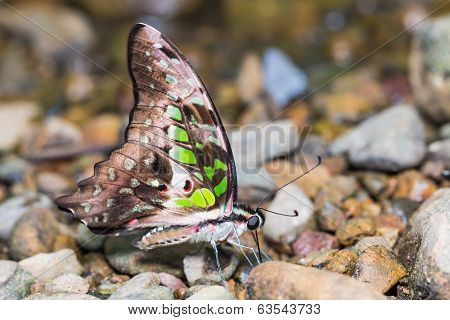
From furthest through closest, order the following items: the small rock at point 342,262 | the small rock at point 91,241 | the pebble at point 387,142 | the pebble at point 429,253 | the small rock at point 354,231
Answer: the pebble at point 387,142 < the small rock at point 91,241 < the small rock at point 354,231 < the small rock at point 342,262 < the pebble at point 429,253

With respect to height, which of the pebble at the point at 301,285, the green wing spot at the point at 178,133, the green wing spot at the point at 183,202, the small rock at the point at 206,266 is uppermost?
the green wing spot at the point at 178,133

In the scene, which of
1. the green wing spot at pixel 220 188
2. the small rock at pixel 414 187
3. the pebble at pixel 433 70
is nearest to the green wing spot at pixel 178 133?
the green wing spot at pixel 220 188

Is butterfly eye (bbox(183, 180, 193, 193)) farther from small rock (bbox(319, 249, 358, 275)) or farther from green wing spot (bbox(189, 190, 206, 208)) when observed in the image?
small rock (bbox(319, 249, 358, 275))

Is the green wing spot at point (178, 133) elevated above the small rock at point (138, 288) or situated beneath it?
elevated above

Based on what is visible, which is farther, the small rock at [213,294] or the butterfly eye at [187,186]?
the butterfly eye at [187,186]

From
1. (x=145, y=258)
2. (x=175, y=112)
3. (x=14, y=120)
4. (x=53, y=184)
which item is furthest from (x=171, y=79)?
(x=14, y=120)

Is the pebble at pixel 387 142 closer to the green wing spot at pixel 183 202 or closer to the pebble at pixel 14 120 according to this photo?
the green wing spot at pixel 183 202
